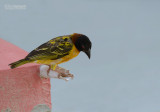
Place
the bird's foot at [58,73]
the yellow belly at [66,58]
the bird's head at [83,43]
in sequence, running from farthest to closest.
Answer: the bird's foot at [58,73], the yellow belly at [66,58], the bird's head at [83,43]

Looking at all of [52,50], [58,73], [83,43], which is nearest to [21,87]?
[58,73]

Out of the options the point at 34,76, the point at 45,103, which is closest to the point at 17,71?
the point at 34,76

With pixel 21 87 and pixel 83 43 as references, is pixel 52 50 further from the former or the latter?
pixel 21 87

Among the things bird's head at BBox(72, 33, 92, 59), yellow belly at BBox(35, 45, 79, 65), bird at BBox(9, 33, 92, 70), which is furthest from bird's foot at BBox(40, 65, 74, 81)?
bird's head at BBox(72, 33, 92, 59)

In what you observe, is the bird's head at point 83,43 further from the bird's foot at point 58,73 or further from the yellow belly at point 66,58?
the bird's foot at point 58,73

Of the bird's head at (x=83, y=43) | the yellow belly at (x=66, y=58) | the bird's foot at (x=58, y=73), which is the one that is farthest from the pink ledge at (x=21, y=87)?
the bird's head at (x=83, y=43)

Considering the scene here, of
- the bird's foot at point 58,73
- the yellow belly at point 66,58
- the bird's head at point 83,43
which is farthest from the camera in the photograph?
the bird's foot at point 58,73

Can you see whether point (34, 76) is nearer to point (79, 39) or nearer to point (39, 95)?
point (39, 95)
